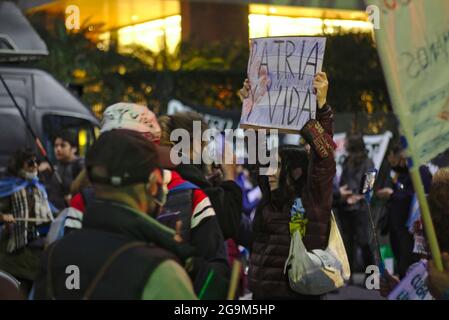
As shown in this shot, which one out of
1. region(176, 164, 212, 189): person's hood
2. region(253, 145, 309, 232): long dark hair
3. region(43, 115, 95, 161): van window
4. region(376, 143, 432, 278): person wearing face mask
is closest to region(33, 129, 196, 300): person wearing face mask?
region(176, 164, 212, 189): person's hood

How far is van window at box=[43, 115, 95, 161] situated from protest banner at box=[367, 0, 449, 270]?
6916 millimetres

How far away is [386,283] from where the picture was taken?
17.1ft

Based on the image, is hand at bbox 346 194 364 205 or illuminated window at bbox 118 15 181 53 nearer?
hand at bbox 346 194 364 205

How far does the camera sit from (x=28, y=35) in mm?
10961

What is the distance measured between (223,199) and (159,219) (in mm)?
810

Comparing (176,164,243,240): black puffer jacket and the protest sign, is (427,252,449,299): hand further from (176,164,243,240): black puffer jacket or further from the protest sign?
(176,164,243,240): black puffer jacket

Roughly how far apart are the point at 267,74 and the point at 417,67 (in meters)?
1.20

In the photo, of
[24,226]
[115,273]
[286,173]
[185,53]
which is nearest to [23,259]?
[24,226]

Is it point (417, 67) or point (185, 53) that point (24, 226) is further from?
point (185, 53)

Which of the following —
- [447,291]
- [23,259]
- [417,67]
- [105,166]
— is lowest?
[23,259]

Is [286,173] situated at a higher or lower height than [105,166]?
lower

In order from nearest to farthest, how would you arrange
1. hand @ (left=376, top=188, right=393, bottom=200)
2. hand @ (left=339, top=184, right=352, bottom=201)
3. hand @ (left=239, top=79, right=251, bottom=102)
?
hand @ (left=239, top=79, right=251, bottom=102) < hand @ (left=376, top=188, right=393, bottom=200) < hand @ (left=339, top=184, right=352, bottom=201)

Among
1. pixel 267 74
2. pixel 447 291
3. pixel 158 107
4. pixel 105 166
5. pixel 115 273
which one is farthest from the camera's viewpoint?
pixel 158 107

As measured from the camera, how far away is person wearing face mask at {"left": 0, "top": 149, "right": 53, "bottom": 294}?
26.0ft
